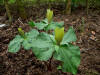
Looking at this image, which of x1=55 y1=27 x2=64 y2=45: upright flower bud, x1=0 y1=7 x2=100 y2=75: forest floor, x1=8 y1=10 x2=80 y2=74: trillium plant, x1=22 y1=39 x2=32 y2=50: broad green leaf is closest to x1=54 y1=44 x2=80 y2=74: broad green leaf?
x1=8 y1=10 x2=80 y2=74: trillium plant

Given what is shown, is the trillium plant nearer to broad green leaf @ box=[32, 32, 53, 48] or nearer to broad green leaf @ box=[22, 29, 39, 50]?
broad green leaf @ box=[32, 32, 53, 48]

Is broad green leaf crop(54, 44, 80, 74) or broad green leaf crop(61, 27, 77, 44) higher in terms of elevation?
broad green leaf crop(61, 27, 77, 44)

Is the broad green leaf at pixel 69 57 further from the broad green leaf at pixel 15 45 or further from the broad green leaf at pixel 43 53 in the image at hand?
the broad green leaf at pixel 15 45

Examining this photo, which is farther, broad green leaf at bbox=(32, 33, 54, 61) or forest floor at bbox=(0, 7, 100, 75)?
forest floor at bbox=(0, 7, 100, 75)

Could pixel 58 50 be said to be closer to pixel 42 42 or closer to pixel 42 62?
pixel 42 42

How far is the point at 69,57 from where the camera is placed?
1146 mm

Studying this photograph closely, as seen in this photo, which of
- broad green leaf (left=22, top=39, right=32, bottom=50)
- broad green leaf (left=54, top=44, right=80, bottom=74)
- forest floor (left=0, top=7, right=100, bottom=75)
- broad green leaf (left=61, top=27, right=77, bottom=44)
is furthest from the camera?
forest floor (left=0, top=7, right=100, bottom=75)

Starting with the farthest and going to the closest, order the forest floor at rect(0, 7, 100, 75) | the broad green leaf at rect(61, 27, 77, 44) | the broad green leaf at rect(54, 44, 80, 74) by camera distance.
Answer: the forest floor at rect(0, 7, 100, 75)
the broad green leaf at rect(61, 27, 77, 44)
the broad green leaf at rect(54, 44, 80, 74)

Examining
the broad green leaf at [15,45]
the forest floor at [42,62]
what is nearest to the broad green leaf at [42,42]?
the broad green leaf at [15,45]

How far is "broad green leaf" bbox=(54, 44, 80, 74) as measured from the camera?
1115 millimetres

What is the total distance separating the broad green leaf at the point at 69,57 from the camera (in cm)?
112

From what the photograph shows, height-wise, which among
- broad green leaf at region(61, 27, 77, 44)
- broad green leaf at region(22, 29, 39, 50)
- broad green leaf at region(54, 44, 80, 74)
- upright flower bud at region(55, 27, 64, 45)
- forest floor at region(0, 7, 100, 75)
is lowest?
forest floor at region(0, 7, 100, 75)

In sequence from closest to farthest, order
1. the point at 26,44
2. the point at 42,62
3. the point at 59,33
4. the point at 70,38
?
the point at 59,33 → the point at 70,38 → the point at 26,44 → the point at 42,62

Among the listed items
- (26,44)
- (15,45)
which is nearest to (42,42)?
(26,44)
